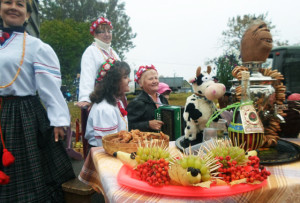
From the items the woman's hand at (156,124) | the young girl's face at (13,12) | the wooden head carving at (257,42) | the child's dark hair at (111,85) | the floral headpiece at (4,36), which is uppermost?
the young girl's face at (13,12)

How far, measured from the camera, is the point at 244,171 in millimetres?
877

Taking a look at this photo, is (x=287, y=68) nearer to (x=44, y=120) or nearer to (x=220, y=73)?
(x=220, y=73)

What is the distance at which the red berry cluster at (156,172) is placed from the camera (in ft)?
2.73

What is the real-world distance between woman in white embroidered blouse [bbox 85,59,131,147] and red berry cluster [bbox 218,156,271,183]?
1.38 m

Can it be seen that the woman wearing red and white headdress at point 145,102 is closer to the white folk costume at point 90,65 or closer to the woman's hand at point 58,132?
the white folk costume at point 90,65

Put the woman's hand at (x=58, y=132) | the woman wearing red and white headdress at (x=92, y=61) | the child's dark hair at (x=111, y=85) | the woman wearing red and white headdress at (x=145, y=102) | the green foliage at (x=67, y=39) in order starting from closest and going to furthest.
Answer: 1. the woman's hand at (x=58, y=132)
2. the child's dark hair at (x=111, y=85)
3. the woman wearing red and white headdress at (x=145, y=102)
4. the woman wearing red and white headdress at (x=92, y=61)
5. the green foliage at (x=67, y=39)

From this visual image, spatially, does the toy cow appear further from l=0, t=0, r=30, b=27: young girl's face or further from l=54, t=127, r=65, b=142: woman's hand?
l=0, t=0, r=30, b=27: young girl's face

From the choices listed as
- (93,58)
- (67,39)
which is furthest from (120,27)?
(93,58)

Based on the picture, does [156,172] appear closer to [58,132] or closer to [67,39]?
[58,132]

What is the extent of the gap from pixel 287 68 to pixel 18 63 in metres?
6.94

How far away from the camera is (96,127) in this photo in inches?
85.1

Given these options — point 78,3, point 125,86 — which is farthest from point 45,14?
point 125,86

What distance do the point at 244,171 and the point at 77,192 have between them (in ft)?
4.16

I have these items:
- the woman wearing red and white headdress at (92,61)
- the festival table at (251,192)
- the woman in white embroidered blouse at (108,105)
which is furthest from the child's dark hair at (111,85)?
the festival table at (251,192)
